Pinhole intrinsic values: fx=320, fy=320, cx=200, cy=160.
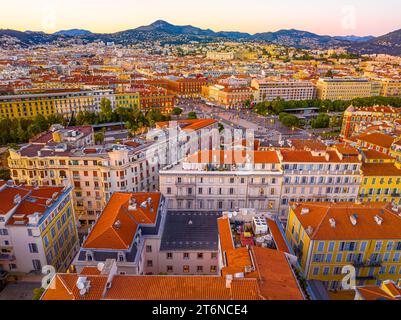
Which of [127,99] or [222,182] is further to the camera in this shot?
[127,99]

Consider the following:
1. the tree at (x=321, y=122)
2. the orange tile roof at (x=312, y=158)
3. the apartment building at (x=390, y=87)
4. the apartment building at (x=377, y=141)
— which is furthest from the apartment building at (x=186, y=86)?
the orange tile roof at (x=312, y=158)

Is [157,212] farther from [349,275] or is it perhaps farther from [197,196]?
[349,275]

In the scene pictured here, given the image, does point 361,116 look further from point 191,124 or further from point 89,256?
point 89,256

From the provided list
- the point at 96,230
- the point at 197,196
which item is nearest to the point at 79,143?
the point at 197,196

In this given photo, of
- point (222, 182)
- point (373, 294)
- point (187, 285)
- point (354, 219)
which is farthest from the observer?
point (222, 182)

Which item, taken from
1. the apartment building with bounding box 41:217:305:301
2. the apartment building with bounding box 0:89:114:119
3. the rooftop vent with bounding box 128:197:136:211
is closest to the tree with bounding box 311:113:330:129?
the apartment building with bounding box 0:89:114:119

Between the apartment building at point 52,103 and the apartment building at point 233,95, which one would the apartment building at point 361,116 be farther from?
the apartment building at point 52,103

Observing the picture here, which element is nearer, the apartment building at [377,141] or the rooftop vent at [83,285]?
the rooftop vent at [83,285]

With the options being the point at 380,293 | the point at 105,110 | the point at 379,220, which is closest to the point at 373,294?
the point at 380,293

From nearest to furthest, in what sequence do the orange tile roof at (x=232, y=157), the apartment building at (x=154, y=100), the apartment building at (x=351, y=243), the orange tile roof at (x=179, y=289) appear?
the orange tile roof at (x=179, y=289)
the apartment building at (x=351, y=243)
the orange tile roof at (x=232, y=157)
the apartment building at (x=154, y=100)
